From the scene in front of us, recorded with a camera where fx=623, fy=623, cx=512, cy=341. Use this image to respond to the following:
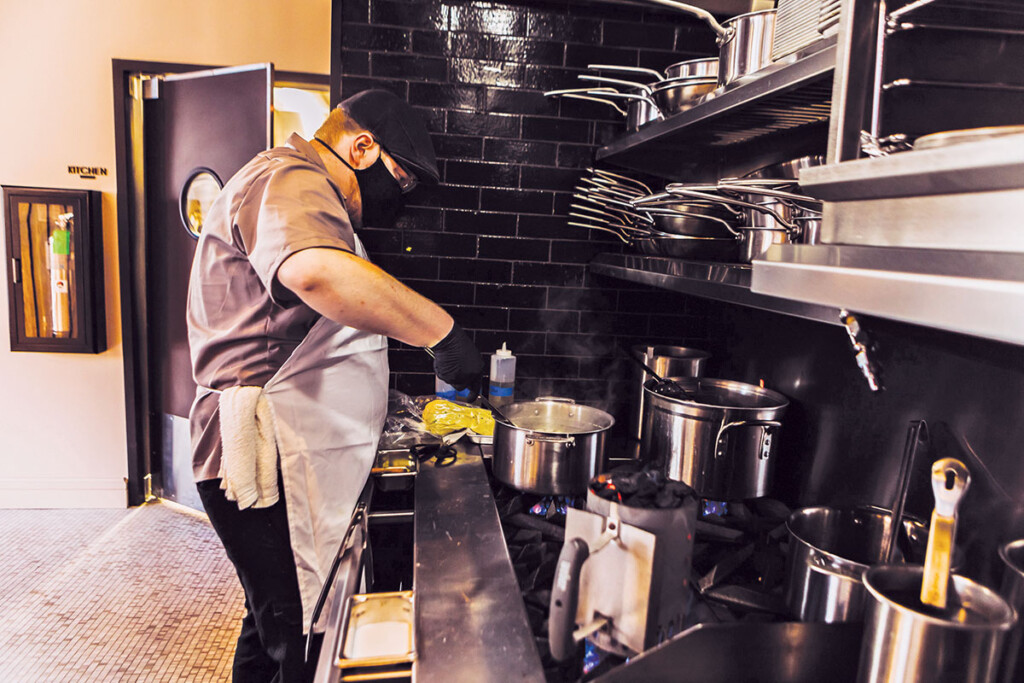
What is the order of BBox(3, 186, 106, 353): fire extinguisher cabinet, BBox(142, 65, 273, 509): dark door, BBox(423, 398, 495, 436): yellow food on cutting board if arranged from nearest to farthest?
BBox(423, 398, 495, 436): yellow food on cutting board < BBox(142, 65, 273, 509): dark door < BBox(3, 186, 106, 353): fire extinguisher cabinet

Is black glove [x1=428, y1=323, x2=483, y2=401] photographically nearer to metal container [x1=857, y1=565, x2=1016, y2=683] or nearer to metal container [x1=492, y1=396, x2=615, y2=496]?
metal container [x1=492, y1=396, x2=615, y2=496]

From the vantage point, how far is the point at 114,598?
109 inches

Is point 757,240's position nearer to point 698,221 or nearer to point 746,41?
point 698,221

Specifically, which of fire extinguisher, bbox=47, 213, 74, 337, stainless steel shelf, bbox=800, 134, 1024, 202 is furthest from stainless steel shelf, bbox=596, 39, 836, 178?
fire extinguisher, bbox=47, 213, 74, 337

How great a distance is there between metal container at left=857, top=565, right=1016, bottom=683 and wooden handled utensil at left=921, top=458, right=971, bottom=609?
0.07 ft

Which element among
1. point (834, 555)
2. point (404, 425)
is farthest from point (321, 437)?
point (834, 555)

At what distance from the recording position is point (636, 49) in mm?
2506

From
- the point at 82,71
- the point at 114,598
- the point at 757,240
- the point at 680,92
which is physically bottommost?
the point at 114,598

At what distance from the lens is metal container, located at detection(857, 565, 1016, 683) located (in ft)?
2.16

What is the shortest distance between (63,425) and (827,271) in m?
4.26

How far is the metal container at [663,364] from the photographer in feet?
7.06

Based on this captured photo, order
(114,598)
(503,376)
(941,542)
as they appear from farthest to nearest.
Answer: (114,598)
(503,376)
(941,542)

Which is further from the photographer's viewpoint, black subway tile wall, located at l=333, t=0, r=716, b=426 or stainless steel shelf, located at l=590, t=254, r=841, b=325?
black subway tile wall, located at l=333, t=0, r=716, b=426

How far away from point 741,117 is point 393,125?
95 cm
